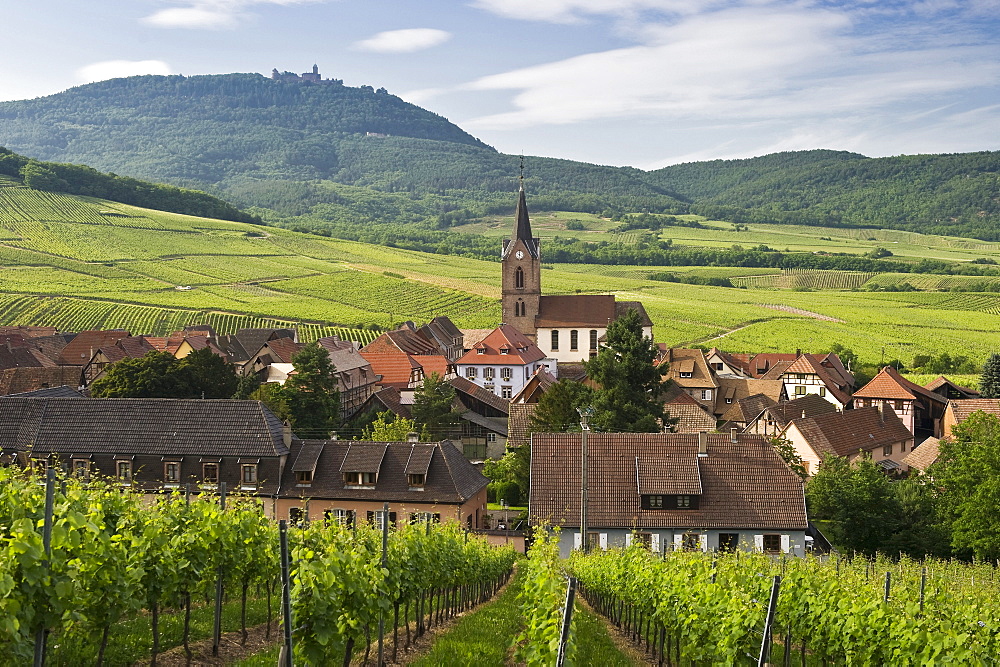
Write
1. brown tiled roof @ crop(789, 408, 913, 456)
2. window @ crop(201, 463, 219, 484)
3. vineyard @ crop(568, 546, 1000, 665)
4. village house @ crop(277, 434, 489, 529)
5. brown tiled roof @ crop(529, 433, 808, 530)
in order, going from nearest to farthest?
vineyard @ crop(568, 546, 1000, 665) → brown tiled roof @ crop(529, 433, 808, 530) → village house @ crop(277, 434, 489, 529) → window @ crop(201, 463, 219, 484) → brown tiled roof @ crop(789, 408, 913, 456)

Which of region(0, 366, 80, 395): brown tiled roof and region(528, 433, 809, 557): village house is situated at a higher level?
region(0, 366, 80, 395): brown tiled roof

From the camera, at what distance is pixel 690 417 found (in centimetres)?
6575

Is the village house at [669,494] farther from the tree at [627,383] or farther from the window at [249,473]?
the tree at [627,383]

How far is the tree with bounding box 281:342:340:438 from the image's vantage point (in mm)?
56375

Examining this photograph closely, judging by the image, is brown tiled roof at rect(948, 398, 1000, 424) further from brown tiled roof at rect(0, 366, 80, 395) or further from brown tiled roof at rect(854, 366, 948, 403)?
brown tiled roof at rect(0, 366, 80, 395)

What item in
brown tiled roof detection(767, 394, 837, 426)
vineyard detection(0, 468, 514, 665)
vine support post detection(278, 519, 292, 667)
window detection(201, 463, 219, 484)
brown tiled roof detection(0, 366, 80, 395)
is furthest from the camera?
→ brown tiled roof detection(767, 394, 837, 426)

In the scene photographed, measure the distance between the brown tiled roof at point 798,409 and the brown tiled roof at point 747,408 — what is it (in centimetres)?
425

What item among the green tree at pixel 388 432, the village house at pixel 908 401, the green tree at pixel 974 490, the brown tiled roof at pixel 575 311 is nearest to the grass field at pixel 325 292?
the brown tiled roof at pixel 575 311

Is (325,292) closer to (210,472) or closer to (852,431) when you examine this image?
(852,431)

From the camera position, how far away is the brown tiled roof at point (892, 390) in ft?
238

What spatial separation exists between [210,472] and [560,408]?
22240 mm

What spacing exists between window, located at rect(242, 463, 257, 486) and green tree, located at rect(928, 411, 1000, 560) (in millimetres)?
27016

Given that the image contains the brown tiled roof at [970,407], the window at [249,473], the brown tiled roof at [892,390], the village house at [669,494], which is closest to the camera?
the village house at [669,494]

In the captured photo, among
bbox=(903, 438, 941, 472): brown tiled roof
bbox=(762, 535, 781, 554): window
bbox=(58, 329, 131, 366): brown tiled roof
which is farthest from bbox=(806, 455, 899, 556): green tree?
bbox=(58, 329, 131, 366): brown tiled roof
